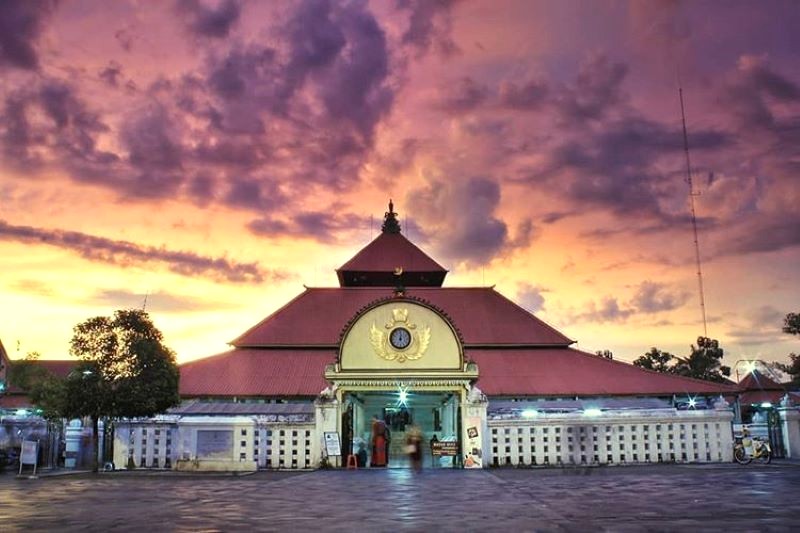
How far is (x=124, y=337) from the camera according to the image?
25641 mm

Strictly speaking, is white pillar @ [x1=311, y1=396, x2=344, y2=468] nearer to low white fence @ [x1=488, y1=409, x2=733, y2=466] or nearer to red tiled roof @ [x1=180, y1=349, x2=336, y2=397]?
low white fence @ [x1=488, y1=409, x2=733, y2=466]

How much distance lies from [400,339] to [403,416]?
29.0ft

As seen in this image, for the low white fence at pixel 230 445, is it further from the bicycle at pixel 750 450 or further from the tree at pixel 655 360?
the tree at pixel 655 360

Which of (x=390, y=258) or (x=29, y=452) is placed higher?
(x=390, y=258)

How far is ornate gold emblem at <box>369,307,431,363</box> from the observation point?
2725cm

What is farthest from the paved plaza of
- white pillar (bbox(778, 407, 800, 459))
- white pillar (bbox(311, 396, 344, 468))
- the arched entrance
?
white pillar (bbox(778, 407, 800, 459))

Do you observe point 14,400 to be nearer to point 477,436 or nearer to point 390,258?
point 390,258

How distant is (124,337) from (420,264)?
2326 centimetres

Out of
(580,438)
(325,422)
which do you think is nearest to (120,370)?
(325,422)

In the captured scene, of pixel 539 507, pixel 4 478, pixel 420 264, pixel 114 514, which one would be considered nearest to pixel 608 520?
pixel 539 507

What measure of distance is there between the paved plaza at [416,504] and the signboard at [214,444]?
17.3ft

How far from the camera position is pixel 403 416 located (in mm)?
35281

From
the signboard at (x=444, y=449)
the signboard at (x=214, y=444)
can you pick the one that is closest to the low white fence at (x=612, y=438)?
the signboard at (x=444, y=449)

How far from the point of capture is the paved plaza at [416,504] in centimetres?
862
